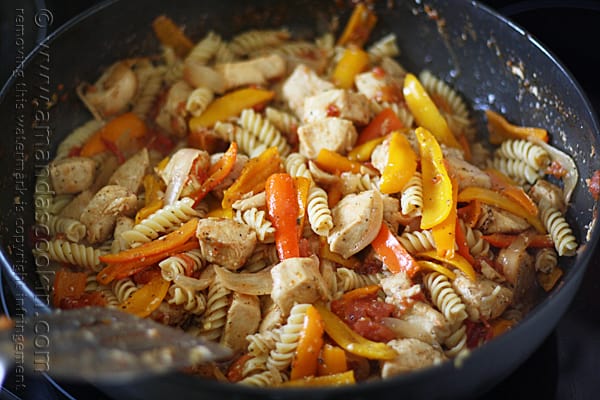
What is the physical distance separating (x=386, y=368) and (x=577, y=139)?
142cm

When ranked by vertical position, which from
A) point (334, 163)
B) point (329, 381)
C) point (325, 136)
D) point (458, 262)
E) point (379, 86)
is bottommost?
point (329, 381)

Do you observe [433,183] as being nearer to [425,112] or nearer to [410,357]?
[425,112]

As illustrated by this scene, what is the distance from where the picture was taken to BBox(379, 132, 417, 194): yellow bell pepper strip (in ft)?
9.52

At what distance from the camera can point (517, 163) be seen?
10.6 feet

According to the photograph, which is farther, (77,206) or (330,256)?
(77,206)

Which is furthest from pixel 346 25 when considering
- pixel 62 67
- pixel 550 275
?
pixel 550 275

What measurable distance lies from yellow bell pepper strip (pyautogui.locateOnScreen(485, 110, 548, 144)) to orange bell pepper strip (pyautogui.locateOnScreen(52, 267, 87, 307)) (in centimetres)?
209

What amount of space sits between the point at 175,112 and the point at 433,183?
1352 millimetres

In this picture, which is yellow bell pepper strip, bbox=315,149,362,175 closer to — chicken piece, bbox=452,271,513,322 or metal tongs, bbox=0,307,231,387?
chicken piece, bbox=452,271,513,322

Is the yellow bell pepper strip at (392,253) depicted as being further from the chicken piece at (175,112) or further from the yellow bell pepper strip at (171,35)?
the yellow bell pepper strip at (171,35)

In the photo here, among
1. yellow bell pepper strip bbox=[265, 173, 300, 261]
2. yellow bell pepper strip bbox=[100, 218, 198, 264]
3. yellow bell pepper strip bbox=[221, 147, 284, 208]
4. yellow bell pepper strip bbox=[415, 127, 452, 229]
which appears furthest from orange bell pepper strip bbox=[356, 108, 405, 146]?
yellow bell pepper strip bbox=[100, 218, 198, 264]

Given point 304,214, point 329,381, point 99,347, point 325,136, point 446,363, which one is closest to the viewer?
point 99,347

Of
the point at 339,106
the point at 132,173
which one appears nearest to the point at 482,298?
the point at 339,106

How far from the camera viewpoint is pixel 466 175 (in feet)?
9.80
